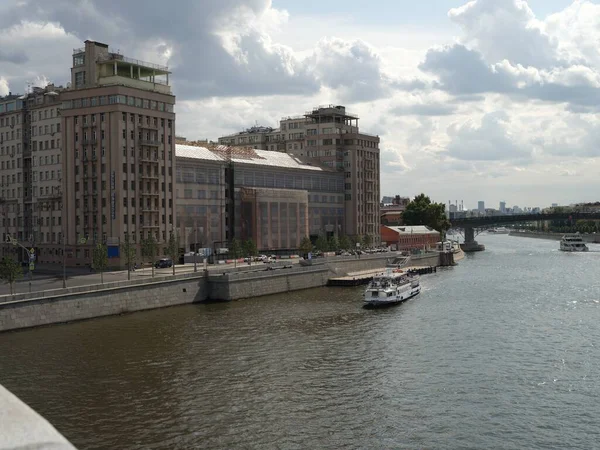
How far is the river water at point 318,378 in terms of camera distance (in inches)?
1517

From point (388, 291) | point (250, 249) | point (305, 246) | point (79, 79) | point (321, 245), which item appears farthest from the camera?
point (321, 245)

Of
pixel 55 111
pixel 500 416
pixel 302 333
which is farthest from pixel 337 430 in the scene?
pixel 55 111

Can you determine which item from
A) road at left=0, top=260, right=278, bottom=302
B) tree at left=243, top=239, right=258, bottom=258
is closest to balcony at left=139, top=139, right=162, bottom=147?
road at left=0, top=260, right=278, bottom=302

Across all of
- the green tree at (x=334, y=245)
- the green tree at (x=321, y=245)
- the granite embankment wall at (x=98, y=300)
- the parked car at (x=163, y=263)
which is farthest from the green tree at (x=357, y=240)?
the granite embankment wall at (x=98, y=300)

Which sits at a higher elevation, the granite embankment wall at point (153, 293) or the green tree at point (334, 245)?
the green tree at point (334, 245)

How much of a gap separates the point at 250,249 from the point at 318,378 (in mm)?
83498

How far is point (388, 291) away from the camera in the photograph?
312 ft

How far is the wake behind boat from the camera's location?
94500 mm

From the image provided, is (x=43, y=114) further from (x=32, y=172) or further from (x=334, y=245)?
(x=334, y=245)

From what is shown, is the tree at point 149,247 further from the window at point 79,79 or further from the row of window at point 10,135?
the row of window at point 10,135

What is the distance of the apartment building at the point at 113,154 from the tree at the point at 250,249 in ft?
52.6

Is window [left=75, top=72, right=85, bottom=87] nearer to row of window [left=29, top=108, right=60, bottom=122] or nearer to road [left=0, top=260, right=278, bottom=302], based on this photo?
row of window [left=29, top=108, right=60, bottom=122]

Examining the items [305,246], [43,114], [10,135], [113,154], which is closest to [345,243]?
[305,246]

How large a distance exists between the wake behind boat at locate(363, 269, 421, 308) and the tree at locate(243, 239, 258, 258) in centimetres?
3500
